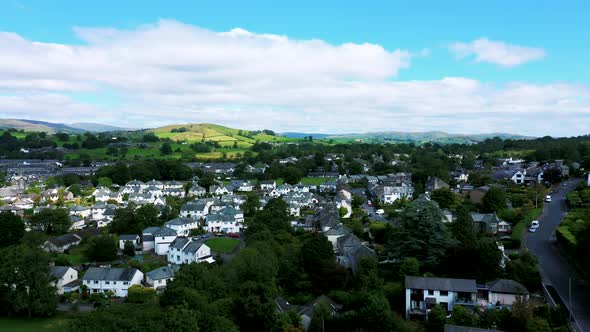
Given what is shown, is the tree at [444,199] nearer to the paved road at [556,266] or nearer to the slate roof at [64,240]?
the paved road at [556,266]

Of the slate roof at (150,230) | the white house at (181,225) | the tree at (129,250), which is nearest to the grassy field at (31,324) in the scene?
the tree at (129,250)

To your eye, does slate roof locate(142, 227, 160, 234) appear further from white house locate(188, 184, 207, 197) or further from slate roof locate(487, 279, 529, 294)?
slate roof locate(487, 279, 529, 294)

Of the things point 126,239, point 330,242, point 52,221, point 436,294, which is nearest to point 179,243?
point 126,239

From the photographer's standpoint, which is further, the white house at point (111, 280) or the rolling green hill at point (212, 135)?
the rolling green hill at point (212, 135)

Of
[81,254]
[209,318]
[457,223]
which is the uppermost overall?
[457,223]

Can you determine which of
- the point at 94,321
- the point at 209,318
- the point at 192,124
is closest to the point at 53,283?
the point at 94,321

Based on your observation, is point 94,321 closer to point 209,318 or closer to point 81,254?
point 209,318
